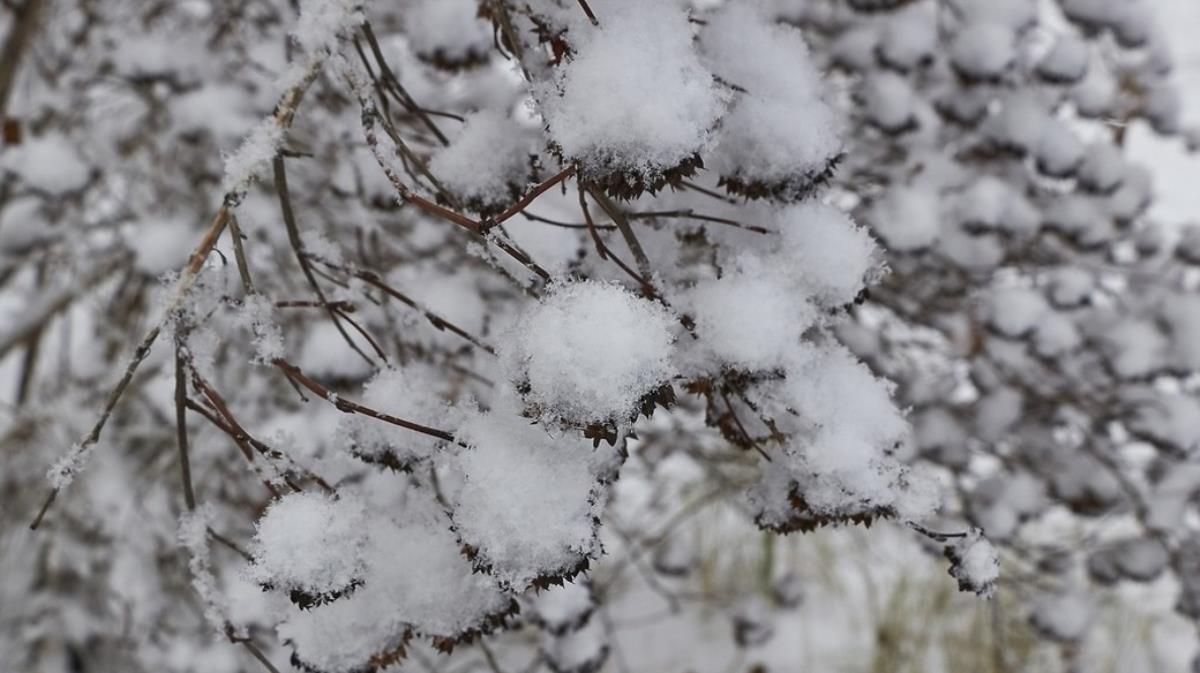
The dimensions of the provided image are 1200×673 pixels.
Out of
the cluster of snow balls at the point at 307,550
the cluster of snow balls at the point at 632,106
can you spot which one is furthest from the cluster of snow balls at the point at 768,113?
the cluster of snow balls at the point at 307,550

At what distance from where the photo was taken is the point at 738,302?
0.95m

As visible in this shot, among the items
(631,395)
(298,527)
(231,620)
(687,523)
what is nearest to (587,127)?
(631,395)

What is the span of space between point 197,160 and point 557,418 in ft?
7.63

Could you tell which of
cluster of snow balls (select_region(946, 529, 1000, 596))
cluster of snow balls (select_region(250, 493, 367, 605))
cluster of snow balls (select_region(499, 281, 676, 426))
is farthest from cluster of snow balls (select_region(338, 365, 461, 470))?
cluster of snow balls (select_region(946, 529, 1000, 596))

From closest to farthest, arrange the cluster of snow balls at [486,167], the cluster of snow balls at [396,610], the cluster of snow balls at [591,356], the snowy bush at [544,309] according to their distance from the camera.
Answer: the cluster of snow balls at [591,356] < the snowy bush at [544,309] < the cluster of snow balls at [396,610] < the cluster of snow balls at [486,167]

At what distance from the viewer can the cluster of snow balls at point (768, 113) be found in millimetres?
984

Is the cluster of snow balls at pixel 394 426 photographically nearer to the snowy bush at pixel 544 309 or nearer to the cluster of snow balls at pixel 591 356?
the snowy bush at pixel 544 309

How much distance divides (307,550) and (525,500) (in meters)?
0.19

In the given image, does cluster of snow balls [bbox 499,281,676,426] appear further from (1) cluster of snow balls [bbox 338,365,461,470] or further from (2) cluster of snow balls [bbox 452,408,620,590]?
(1) cluster of snow balls [bbox 338,365,461,470]

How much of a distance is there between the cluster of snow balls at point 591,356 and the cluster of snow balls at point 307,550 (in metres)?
0.22

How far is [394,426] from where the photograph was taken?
1029 mm

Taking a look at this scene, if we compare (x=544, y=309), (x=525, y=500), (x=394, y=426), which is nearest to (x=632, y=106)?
(x=544, y=309)

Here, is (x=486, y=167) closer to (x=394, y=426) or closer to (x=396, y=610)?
(x=394, y=426)

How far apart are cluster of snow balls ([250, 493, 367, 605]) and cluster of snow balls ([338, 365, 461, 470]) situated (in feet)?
0.44
